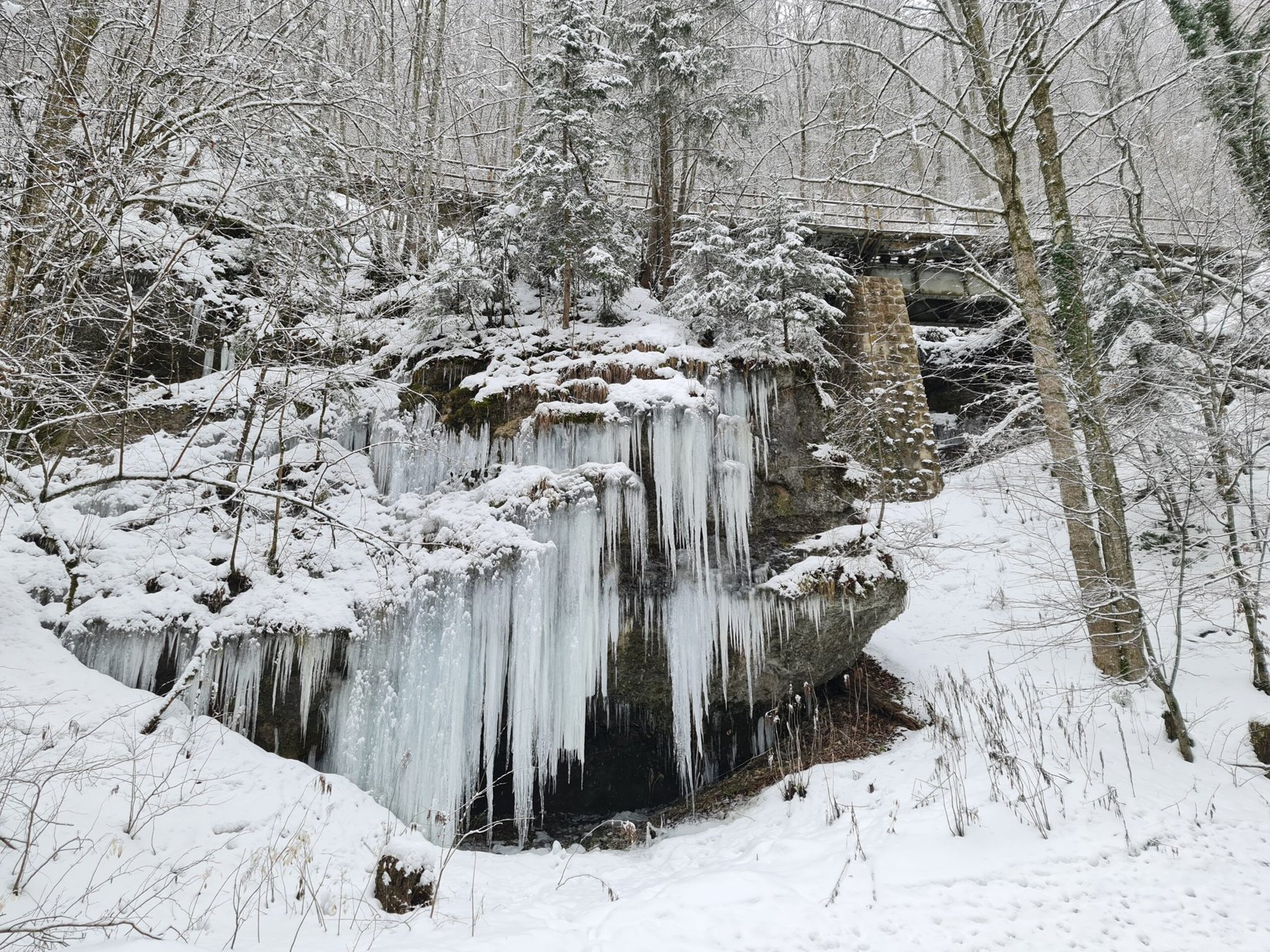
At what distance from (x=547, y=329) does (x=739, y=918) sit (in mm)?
7287

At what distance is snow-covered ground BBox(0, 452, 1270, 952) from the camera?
3488mm

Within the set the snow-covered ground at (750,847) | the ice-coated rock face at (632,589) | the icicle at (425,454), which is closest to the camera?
the snow-covered ground at (750,847)

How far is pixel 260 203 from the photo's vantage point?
5.41 meters

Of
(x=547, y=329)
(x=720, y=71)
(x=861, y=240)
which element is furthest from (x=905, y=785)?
(x=720, y=71)

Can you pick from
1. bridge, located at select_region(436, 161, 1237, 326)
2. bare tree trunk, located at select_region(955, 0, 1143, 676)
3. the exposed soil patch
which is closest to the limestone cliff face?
the exposed soil patch

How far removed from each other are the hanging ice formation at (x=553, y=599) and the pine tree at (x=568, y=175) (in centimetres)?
247

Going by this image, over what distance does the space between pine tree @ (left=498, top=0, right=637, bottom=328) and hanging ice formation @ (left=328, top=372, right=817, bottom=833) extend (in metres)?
2.47

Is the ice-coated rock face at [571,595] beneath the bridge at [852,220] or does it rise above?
A: beneath

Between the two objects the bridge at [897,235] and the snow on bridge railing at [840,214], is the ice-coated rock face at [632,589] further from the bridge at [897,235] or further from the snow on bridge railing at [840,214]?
the bridge at [897,235]

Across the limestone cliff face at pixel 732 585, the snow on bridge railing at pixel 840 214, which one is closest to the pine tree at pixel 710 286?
the limestone cliff face at pixel 732 585

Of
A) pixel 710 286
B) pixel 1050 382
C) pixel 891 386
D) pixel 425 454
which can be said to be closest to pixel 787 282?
pixel 710 286

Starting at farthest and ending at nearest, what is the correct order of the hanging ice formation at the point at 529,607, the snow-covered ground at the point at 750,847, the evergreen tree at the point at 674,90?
the evergreen tree at the point at 674,90 → the hanging ice formation at the point at 529,607 → the snow-covered ground at the point at 750,847

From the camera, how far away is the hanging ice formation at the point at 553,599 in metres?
6.06

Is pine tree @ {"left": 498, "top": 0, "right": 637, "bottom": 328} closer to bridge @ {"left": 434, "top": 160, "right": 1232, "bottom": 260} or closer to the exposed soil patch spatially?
bridge @ {"left": 434, "top": 160, "right": 1232, "bottom": 260}
